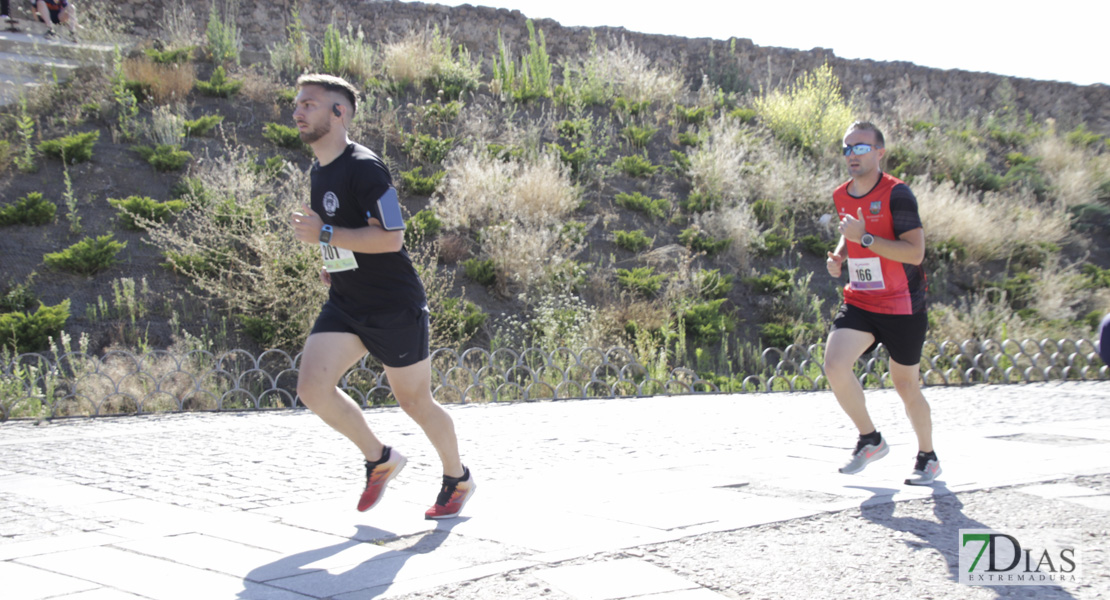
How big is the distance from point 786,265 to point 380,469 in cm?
1053

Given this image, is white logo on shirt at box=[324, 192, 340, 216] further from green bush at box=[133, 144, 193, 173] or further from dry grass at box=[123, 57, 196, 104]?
dry grass at box=[123, 57, 196, 104]

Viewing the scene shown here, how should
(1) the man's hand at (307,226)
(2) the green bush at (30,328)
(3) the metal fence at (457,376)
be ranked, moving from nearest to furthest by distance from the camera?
1. (1) the man's hand at (307,226)
2. (3) the metal fence at (457,376)
3. (2) the green bush at (30,328)

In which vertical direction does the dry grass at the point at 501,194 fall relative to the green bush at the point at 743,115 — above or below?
below

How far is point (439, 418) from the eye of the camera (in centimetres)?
371

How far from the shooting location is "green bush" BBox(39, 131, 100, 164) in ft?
39.6

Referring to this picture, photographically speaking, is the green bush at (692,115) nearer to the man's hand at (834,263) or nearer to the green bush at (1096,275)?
the green bush at (1096,275)

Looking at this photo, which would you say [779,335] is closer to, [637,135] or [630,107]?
[637,135]

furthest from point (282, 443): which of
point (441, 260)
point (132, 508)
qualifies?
point (441, 260)

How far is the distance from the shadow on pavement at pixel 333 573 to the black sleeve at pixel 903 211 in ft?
9.25

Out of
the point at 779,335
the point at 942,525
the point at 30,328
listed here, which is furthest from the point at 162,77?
the point at 942,525

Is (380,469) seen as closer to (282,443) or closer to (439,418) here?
(439,418)

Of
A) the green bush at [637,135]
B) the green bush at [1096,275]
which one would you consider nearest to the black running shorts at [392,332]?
the green bush at [637,135]

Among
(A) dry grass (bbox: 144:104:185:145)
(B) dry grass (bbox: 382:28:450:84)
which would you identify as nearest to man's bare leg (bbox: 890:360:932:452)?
(A) dry grass (bbox: 144:104:185:145)

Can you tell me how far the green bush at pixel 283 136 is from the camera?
13508 millimetres
